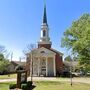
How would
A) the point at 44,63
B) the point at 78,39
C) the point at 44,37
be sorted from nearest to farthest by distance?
the point at 78,39 → the point at 44,63 → the point at 44,37

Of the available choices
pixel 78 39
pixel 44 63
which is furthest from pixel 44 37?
pixel 78 39

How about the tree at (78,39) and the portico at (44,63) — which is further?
the portico at (44,63)

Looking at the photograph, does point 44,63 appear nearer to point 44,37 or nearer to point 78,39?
point 44,37

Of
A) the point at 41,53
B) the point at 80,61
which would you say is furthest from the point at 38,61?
the point at 80,61

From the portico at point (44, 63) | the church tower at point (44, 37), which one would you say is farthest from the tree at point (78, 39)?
the church tower at point (44, 37)

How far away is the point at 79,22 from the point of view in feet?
117

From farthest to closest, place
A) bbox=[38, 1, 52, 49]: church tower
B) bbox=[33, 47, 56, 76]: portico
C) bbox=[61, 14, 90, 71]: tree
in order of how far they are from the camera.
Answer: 1. bbox=[38, 1, 52, 49]: church tower
2. bbox=[33, 47, 56, 76]: portico
3. bbox=[61, 14, 90, 71]: tree

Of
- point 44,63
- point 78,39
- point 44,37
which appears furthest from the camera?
point 44,37

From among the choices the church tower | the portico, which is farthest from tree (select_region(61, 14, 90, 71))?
the church tower

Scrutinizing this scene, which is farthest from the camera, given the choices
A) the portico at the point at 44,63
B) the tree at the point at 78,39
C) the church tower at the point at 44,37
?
the church tower at the point at 44,37

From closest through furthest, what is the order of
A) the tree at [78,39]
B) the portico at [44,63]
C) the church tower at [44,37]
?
the tree at [78,39] < the portico at [44,63] < the church tower at [44,37]

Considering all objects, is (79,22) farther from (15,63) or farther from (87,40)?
(15,63)

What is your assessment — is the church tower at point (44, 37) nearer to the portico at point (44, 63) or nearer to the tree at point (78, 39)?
the portico at point (44, 63)

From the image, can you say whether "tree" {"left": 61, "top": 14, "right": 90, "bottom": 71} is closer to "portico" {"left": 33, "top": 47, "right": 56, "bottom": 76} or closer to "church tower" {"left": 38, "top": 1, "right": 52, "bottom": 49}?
"portico" {"left": 33, "top": 47, "right": 56, "bottom": 76}
